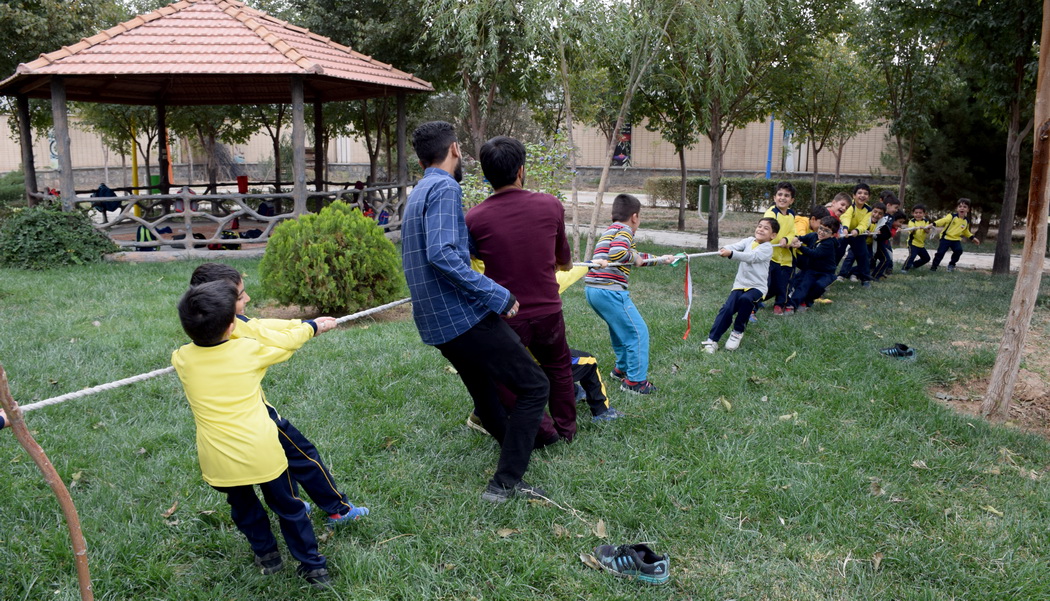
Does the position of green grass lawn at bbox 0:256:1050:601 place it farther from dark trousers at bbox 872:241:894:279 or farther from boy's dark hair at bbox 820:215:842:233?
dark trousers at bbox 872:241:894:279

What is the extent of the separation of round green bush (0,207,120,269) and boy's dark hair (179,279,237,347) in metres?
9.48

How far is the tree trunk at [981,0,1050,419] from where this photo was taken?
15.7 ft

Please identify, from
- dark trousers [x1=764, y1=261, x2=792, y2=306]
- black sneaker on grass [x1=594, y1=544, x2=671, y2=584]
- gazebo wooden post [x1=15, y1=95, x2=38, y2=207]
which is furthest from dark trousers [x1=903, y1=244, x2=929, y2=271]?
gazebo wooden post [x1=15, y1=95, x2=38, y2=207]

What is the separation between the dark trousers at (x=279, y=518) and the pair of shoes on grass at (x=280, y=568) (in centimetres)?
2

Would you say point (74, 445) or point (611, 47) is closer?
point (74, 445)

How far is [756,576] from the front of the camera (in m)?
3.20

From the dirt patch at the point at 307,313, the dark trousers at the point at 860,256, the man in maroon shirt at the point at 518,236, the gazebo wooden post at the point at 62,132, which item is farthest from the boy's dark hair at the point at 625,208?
the gazebo wooden post at the point at 62,132

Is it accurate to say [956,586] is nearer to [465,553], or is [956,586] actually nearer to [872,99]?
[465,553]

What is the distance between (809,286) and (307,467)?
22.7 ft

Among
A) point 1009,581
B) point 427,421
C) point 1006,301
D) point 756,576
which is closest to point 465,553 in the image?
point 756,576

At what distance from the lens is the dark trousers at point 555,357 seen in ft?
12.8

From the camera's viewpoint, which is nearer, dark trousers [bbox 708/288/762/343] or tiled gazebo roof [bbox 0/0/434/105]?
dark trousers [bbox 708/288/762/343]

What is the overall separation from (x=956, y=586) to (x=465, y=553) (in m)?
2.03

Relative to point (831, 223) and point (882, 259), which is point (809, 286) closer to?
point (831, 223)
